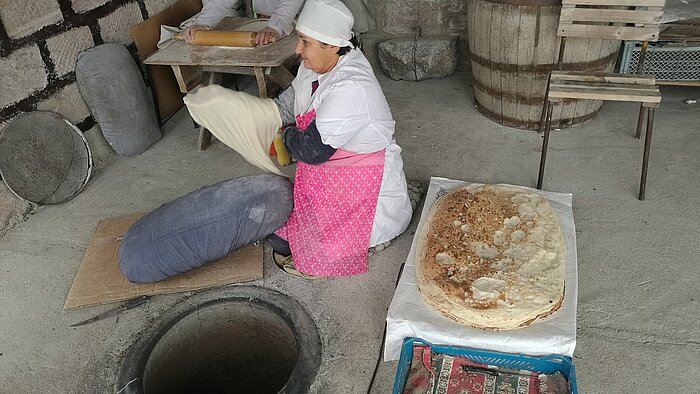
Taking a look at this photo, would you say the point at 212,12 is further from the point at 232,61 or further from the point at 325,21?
the point at 325,21

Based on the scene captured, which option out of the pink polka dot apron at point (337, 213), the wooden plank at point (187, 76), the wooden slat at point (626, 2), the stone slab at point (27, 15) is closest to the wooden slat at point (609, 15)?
the wooden slat at point (626, 2)

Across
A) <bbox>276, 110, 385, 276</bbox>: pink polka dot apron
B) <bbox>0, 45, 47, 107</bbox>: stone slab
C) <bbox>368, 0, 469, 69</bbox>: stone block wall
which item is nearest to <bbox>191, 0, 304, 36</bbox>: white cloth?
<bbox>0, 45, 47, 107</bbox>: stone slab

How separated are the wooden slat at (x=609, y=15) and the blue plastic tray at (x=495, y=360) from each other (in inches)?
79.5

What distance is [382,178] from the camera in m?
2.43

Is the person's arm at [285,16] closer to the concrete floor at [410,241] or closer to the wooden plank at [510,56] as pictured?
the concrete floor at [410,241]

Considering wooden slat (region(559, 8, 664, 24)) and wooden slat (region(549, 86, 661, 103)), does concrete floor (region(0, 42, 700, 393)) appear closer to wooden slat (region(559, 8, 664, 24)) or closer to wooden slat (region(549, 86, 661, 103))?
wooden slat (region(549, 86, 661, 103))

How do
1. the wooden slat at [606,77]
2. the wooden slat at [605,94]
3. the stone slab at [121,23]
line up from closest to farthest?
the wooden slat at [605,94] < the wooden slat at [606,77] < the stone slab at [121,23]

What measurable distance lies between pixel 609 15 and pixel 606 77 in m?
0.40

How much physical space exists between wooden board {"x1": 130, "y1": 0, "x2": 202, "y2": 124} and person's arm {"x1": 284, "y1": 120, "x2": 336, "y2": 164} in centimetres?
194

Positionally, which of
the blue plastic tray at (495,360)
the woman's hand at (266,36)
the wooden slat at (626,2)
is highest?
the wooden slat at (626,2)

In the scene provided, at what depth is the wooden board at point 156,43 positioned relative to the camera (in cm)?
368

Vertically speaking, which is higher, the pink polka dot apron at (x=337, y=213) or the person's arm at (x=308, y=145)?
the person's arm at (x=308, y=145)

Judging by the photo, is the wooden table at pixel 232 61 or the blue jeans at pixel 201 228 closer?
the blue jeans at pixel 201 228

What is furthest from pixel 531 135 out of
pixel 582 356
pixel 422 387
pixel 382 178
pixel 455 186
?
pixel 422 387
